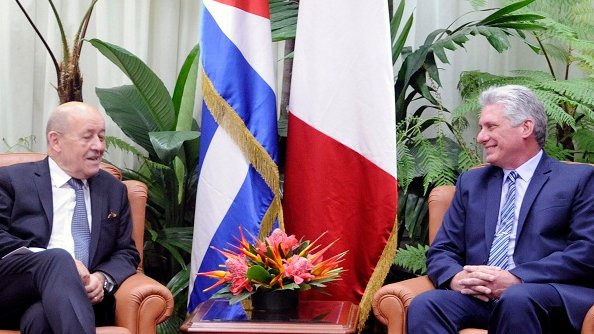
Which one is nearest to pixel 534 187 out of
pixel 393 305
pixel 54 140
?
pixel 393 305

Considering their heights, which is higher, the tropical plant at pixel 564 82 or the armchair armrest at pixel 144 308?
the tropical plant at pixel 564 82

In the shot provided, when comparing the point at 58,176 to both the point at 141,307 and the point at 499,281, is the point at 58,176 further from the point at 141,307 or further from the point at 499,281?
the point at 499,281

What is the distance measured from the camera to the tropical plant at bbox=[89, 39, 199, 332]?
414 cm

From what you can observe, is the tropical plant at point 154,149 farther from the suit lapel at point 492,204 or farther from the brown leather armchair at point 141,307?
the suit lapel at point 492,204

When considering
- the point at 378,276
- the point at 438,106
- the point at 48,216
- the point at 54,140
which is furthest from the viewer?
the point at 438,106

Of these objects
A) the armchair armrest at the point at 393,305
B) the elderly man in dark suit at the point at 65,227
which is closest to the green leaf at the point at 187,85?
the elderly man in dark suit at the point at 65,227

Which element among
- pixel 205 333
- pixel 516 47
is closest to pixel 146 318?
pixel 205 333

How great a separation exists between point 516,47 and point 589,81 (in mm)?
787

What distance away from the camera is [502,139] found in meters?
3.43

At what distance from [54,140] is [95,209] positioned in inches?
11.5

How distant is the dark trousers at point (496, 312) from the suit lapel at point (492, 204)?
26 centimetres

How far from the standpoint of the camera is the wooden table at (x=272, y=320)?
2.87 m

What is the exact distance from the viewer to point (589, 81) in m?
4.10

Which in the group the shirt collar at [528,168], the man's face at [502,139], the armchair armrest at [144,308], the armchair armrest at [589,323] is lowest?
the armchair armrest at [144,308]
